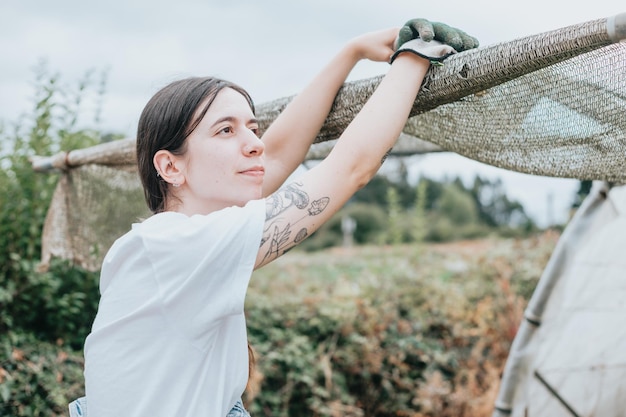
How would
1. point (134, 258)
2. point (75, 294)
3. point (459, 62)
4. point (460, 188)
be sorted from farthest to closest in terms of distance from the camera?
1. point (460, 188)
2. point (75, 294)
3. point (459, 62)
4. point (134, 258)

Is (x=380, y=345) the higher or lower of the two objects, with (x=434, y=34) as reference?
lower

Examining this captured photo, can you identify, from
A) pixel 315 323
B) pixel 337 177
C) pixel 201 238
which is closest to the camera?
pixel 201 238

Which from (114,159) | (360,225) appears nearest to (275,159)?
(114,159)

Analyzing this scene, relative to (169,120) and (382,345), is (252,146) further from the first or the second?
(382,345)

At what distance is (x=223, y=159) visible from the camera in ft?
5.61

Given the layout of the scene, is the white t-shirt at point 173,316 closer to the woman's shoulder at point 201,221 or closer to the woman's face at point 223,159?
the woman's shoulder at point 201,221

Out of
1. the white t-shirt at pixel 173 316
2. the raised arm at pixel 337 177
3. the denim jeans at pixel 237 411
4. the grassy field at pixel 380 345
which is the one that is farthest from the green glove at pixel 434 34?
the grassy field at pixel 380 345

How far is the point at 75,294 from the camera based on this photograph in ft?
13.8

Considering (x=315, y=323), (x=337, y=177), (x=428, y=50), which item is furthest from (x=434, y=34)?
(x=315, y=323)

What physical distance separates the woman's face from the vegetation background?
6.39 ft

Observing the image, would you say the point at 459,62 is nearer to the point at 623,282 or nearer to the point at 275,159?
the point at 275,159

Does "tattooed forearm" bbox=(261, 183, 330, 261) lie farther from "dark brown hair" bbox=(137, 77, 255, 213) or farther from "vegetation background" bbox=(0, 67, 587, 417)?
"vegetation background" bbox=(0, 67, 587, 417)

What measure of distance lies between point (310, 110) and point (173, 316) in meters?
0.82

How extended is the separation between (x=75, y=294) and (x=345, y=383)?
2.14 m
